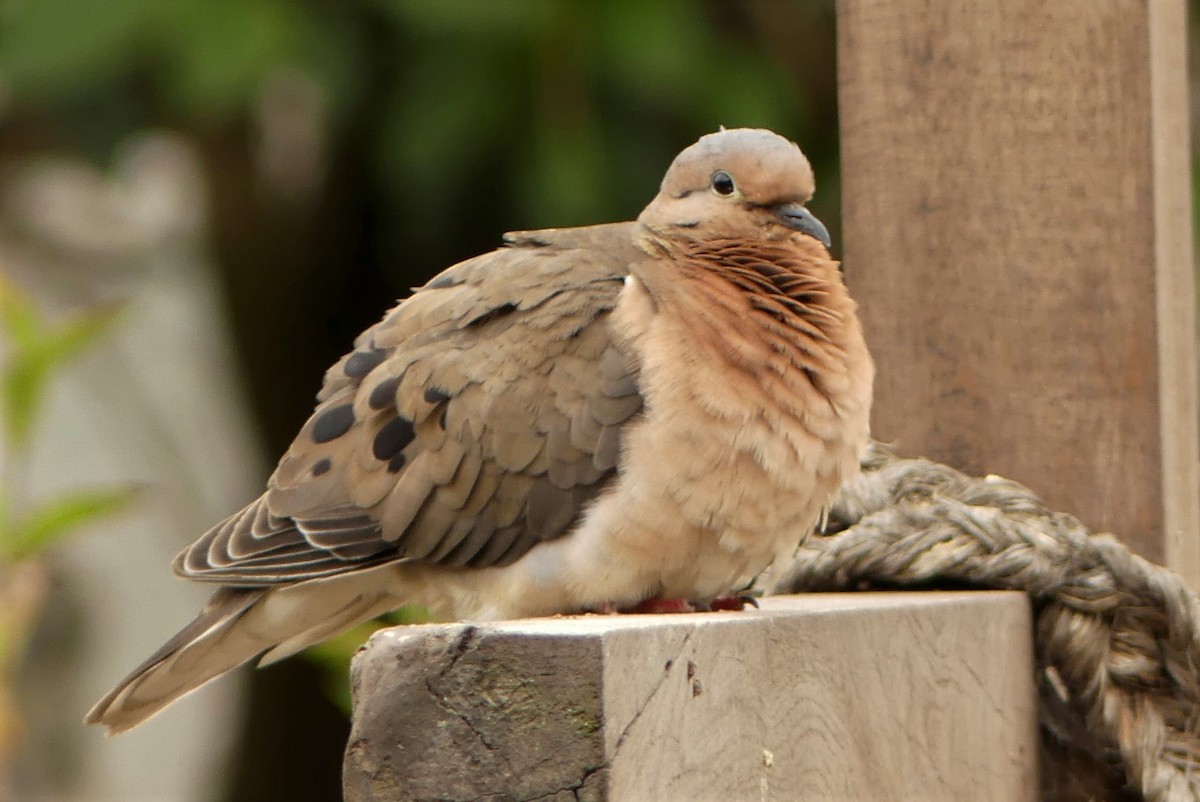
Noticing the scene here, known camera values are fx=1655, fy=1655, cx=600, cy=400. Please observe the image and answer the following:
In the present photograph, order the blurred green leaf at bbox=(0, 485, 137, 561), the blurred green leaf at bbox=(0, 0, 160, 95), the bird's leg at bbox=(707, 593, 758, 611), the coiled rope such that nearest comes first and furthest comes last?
the coiled rope
the bird's leg at bbox=(707, 593, 758, 611)
the blurred green leaf at bbox=(0, 485, 137, 561)
the blurred green leaf at bbox=(0, 0, 160, 95)

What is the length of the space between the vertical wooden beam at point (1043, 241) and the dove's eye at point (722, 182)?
0.91ft

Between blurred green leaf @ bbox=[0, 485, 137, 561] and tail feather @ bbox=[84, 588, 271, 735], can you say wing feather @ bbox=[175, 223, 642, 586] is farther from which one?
blurred green leaf @ bbox=[0, 485, 137, 561]

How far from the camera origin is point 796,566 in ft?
7.11

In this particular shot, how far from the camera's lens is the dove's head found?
241cm

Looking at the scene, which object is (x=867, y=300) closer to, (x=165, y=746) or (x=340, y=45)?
(x=340, y=45)

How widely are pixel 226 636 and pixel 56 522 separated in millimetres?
338

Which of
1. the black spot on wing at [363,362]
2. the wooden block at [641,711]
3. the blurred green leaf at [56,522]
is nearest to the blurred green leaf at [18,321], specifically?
the blurred green leaf at [56,522]

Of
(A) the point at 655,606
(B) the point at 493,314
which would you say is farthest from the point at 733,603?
(B) the point at 493,314

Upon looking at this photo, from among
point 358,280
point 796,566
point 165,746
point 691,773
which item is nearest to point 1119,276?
point 796,566

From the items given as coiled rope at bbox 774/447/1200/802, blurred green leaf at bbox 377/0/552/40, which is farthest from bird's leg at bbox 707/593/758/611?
blurred green leaf at bbox 377/0/552/40

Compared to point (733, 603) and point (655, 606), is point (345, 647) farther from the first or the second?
point (733, 603)

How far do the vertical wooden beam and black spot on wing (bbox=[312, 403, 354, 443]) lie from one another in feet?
2.70

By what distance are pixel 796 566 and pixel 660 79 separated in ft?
5.12

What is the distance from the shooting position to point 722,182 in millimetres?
2451
